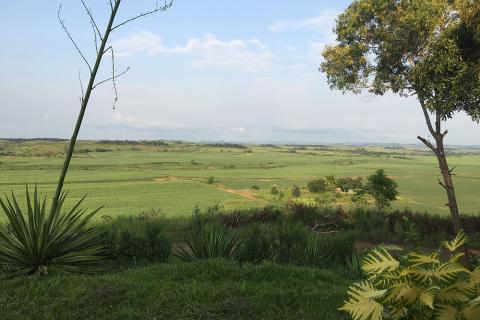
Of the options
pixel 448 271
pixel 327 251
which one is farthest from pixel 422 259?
pixel 327 251

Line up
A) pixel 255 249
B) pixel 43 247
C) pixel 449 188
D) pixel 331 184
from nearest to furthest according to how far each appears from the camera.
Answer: pixel 43 247, pixel 255 249, pixel 449 188, pixel 331 184

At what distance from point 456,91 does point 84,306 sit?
8650 mm

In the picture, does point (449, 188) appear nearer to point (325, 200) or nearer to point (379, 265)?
point (379, 265)

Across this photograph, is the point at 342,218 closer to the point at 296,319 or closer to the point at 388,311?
the point at 296,319

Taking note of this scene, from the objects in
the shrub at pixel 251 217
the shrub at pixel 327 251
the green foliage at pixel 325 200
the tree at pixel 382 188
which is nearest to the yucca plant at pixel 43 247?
the shrub at pixel 327 251

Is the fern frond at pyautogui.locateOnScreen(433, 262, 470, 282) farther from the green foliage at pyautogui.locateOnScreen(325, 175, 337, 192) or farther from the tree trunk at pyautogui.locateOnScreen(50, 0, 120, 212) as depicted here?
the green foliage at pyautogui.locateOnScreen(325, 175, 337, 192)

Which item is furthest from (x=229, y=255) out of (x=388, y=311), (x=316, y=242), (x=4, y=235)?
(x=388, y=311)

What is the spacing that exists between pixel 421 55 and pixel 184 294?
9143 millimetres

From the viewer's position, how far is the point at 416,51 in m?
11.0

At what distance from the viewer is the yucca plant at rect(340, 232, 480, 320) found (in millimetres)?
1342

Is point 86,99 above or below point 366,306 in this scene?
above

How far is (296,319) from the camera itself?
4.11 metres

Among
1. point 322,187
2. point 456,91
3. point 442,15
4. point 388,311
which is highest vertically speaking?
point 442,15

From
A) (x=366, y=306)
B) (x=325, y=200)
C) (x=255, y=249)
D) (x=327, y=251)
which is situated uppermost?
(x=366, y=306)
